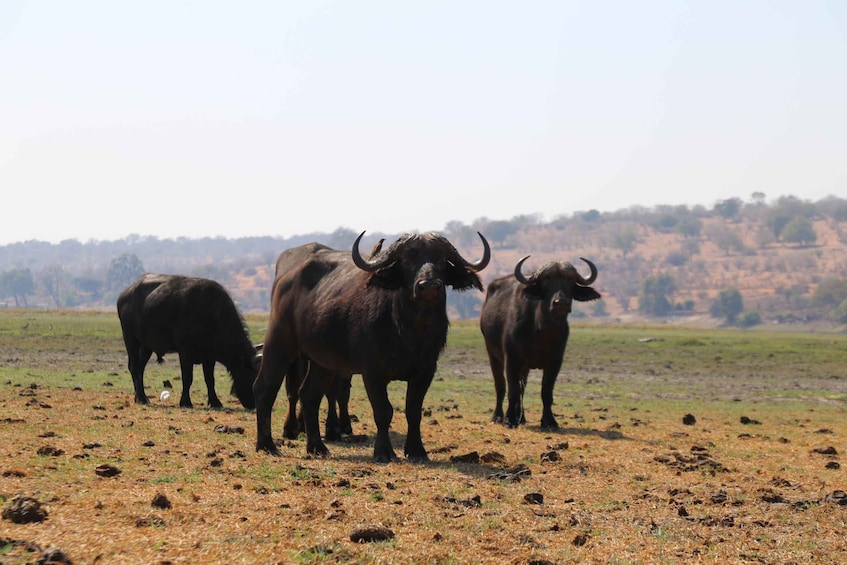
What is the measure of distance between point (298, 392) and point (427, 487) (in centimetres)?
467

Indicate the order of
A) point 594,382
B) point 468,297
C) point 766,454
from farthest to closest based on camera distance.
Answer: point 468,297 < point 594,382 < point 766,454

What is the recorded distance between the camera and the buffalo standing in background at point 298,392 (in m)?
14.5

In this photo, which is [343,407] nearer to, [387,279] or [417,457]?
[417,457]

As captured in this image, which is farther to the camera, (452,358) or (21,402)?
(452,358)

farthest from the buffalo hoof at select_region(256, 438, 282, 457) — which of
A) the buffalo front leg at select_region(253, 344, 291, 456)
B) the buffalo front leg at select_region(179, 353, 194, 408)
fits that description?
the buffalo front leg at select_region(179, 353, 194, 408)

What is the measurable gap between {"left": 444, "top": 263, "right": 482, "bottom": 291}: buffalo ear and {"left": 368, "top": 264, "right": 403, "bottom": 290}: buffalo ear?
0.63 m

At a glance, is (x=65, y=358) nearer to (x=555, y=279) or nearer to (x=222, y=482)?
(x=555, y=279)

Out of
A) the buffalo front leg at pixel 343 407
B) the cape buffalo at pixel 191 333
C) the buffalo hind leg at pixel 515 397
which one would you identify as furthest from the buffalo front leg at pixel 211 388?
the buffalo hind leg at pixel 515 397

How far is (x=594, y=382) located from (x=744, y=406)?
21.7 ft

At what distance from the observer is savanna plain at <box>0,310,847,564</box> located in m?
7.73

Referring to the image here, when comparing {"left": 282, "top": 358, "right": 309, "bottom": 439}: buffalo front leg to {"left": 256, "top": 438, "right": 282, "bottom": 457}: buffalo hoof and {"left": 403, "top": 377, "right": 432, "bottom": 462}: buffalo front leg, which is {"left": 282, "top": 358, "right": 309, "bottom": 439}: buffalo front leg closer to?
{"left": 256, "top": 438, "right": 282, "bottom": 457}: buffalo hoof

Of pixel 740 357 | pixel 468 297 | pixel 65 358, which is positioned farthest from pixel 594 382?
pixel 468 297

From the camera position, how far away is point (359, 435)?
15141mm

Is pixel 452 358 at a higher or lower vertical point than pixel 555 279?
lower
